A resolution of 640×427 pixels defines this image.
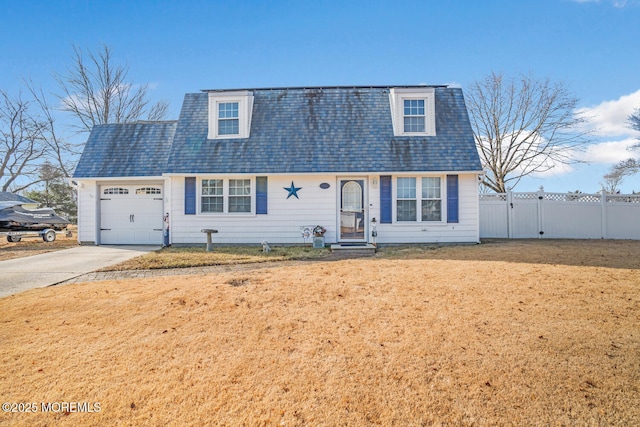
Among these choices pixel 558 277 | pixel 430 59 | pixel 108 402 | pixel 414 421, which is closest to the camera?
pixel 414 421

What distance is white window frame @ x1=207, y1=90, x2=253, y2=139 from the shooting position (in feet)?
40.8

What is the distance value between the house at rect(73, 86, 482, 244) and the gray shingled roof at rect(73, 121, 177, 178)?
0.26ft

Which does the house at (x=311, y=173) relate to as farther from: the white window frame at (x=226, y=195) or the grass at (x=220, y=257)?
the grass at (x=220, y=257)

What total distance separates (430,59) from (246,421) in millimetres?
16557

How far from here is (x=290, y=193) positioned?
11820 mm

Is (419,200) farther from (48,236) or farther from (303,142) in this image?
(48,236)

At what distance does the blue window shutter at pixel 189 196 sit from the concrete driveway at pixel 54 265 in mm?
2022

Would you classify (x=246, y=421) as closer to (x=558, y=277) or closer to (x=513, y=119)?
(x=558, y=277)

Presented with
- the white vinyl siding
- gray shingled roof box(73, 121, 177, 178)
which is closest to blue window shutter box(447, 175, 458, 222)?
the white vinyl siding

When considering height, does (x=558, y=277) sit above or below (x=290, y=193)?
below

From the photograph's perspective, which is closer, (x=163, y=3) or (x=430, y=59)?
(x=163, y=3)

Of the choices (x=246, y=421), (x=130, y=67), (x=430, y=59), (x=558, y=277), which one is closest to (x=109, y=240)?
(x=246, y=421)

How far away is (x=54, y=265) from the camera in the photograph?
28.5 feet

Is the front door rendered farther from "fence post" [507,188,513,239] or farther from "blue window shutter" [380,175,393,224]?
"fence post" [507,188,513,239]
